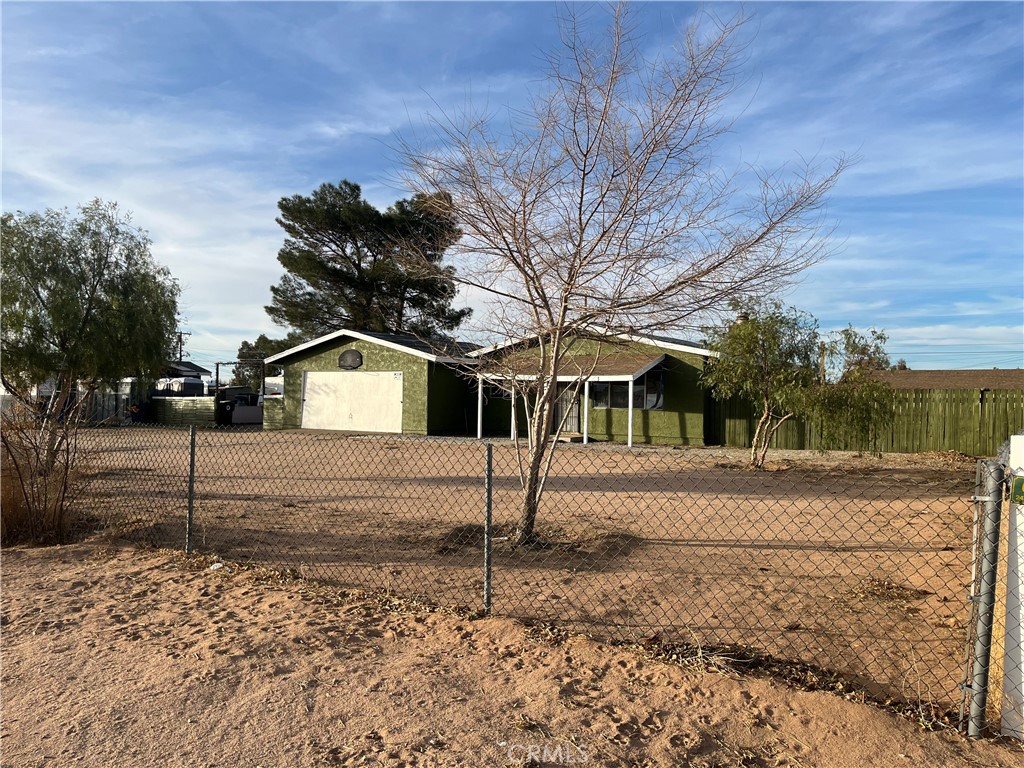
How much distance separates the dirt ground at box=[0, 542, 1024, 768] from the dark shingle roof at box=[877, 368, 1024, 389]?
27049mm

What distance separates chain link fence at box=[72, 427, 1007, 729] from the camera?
14.4ft

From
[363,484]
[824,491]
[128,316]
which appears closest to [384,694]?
[363,484]

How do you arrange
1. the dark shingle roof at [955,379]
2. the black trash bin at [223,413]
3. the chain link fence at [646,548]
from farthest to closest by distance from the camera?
the black trash bin at [223,413]
the dark shingle roof at [955,379]
the chain link fence at [646,548]

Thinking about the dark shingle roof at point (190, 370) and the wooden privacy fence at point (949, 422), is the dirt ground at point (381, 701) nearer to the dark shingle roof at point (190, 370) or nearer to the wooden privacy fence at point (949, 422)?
the wooden privacy fence at point (949, 422)

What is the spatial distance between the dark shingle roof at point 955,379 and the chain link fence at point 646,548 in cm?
1763

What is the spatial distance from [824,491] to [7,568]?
10.6m

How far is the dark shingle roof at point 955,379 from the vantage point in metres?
27.9

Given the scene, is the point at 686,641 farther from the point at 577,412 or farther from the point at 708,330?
the point at 577,412

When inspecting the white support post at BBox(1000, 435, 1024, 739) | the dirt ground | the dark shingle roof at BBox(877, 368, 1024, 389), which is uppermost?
the dark shingle roof at BBox(877, 368, 1024, 389)

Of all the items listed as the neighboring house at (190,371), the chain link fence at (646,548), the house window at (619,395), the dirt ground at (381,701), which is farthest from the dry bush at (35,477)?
the neighboring house at (190,371)

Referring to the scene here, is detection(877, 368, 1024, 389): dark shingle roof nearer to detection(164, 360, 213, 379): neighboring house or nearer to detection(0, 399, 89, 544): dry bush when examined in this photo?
detection(0, 399, 89, 544): dry bush

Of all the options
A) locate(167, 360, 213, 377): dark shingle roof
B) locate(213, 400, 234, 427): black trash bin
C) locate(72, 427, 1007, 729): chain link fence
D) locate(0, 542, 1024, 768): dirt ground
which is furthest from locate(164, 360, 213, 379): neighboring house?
locate(0, 542, 1024, 768): dirt ground

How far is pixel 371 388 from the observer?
2455 cm

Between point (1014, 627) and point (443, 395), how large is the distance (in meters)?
21.6
